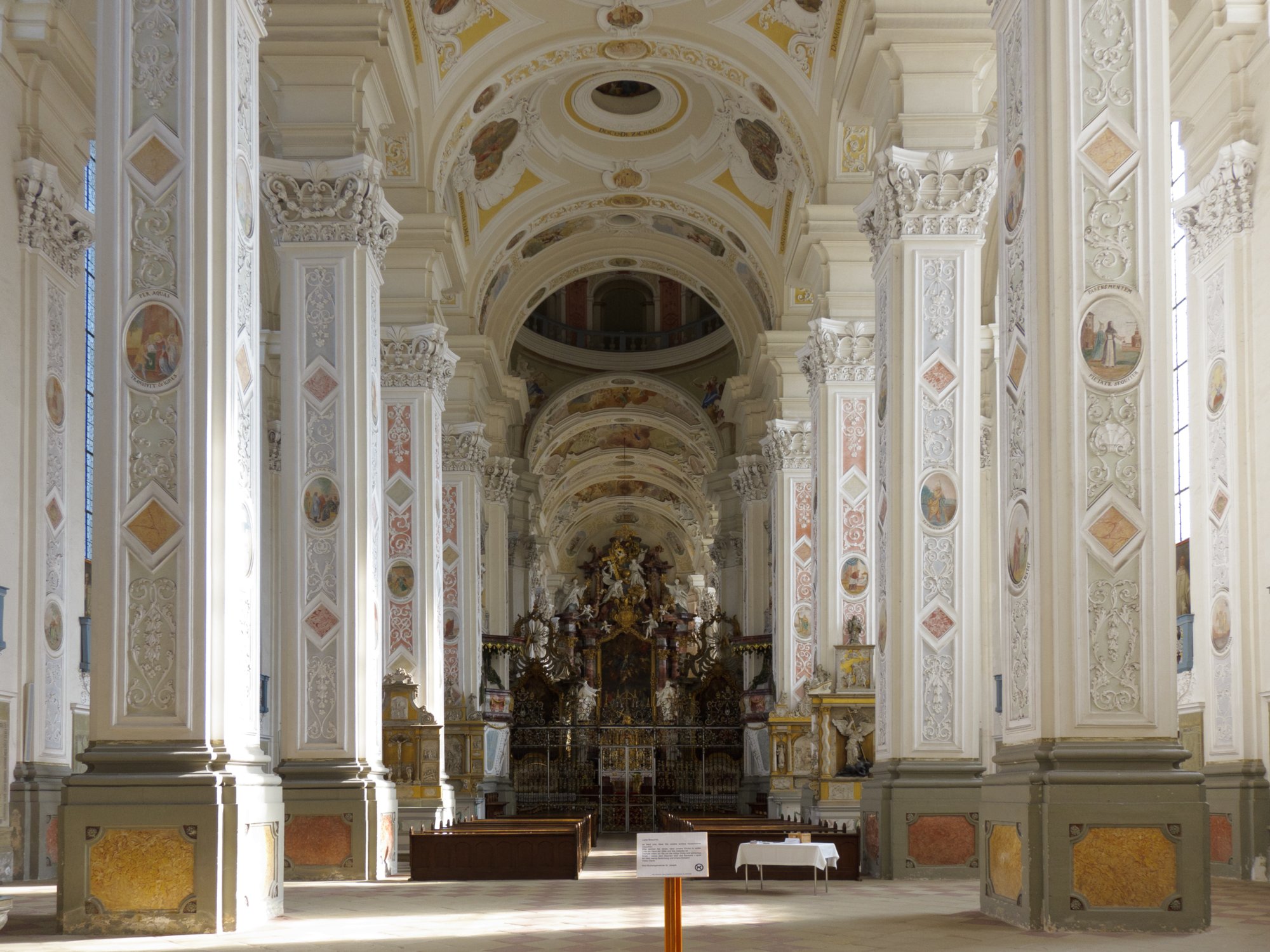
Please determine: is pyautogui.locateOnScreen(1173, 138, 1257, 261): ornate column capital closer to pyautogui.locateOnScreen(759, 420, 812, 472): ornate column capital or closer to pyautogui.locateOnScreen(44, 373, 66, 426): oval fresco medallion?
pyautogui.locateOnScreen(759, 420, 812, 472): ornate column capital

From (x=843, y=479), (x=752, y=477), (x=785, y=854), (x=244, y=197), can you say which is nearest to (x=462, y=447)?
(x=752, y=477)

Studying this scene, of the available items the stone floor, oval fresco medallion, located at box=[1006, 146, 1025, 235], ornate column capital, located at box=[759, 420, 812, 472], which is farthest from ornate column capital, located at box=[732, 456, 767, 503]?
oval fresco medallion, located at box=[1006, 146, 1025, 235]

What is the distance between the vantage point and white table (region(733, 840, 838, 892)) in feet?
47.1

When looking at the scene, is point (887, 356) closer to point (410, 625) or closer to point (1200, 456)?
point (1200, 456)

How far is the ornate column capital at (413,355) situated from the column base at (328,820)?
814cm

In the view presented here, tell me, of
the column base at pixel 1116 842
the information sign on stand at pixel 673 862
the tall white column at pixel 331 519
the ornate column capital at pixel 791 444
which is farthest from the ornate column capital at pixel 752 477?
the information sign on stand at pixel 673 862

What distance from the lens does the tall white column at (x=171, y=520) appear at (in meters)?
10.2

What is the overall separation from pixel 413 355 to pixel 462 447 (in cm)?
803

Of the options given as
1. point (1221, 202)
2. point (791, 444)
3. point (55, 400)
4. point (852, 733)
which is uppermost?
point (1221, 202)

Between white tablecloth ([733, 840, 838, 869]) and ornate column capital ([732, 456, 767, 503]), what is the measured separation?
21312 mm

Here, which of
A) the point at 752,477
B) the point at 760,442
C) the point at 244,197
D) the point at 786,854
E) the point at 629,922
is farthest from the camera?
the point at 752,477

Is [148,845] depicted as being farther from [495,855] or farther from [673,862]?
[495,855]

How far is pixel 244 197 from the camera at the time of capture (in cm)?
1180

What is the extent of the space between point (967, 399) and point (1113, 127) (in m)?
6.03
